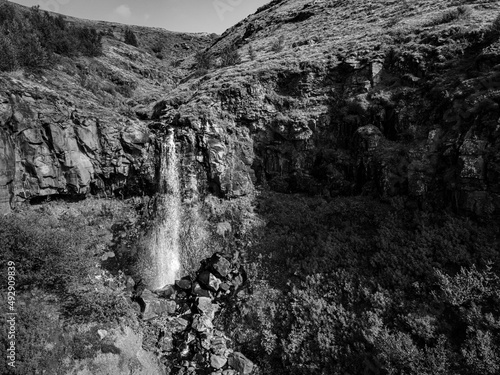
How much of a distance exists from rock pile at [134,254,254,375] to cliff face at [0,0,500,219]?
6.63 meters

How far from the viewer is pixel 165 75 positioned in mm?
42344

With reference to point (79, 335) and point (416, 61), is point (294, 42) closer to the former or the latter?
point (416, 61)

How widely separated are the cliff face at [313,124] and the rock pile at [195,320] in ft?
21.8

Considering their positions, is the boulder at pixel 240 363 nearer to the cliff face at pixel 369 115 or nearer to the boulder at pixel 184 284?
the boulder at pixel 184 284

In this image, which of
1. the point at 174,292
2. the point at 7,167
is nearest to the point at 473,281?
the point at 174,292

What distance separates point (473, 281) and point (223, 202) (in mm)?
14172

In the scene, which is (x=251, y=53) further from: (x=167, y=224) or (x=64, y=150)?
(x=167, y=224)

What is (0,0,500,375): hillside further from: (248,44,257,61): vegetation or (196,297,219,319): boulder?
(248,44,257,61): vegetation

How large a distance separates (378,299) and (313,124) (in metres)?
13.3

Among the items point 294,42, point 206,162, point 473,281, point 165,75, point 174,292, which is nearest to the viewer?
point 473,281

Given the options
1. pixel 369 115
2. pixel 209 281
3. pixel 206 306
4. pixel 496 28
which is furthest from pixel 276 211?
pixel 496 28

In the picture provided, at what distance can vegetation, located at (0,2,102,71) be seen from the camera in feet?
66.7

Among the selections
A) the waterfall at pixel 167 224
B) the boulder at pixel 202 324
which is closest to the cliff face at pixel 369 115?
the waterfall at pixel 167 224

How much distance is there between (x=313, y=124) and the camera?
20703 millimetres
